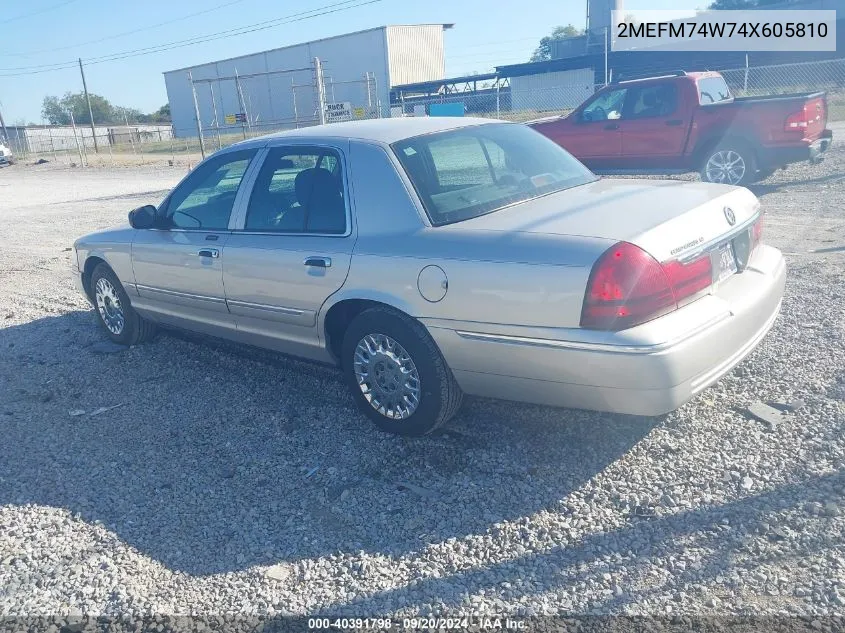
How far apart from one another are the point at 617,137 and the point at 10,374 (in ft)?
31.6

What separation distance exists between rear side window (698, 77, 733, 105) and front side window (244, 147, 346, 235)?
8696 mm

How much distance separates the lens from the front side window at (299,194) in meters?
4.33

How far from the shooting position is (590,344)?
3.30 metres

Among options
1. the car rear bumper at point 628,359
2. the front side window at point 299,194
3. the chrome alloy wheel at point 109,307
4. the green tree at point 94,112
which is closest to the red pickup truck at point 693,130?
the car rear bumper at point 628,359

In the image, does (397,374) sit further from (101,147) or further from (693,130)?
(101,147)

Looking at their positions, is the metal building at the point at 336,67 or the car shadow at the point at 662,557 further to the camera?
the metal building at the point at 336,67

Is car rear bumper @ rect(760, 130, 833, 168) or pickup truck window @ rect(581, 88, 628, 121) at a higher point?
pickup truck window @ rect(581, 88, 628, 121)

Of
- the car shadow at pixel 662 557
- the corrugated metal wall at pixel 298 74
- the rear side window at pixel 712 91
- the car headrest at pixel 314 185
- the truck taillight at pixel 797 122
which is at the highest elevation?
the corrugated metal wall at pixel 298 74

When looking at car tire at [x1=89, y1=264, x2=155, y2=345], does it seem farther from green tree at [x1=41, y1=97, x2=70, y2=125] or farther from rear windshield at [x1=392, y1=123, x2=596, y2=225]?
green tree at [x1=41, y1=97, x2=70, y2=125]

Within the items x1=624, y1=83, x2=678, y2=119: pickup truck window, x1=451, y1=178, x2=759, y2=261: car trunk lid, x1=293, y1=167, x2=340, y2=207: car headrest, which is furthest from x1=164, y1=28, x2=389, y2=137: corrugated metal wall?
x1=451, y1=178, x2=759, y2=261: car trunk lid

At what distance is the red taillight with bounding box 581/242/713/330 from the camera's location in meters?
3.25

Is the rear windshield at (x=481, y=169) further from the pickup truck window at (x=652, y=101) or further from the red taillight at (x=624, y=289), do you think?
the pickup truck window at (x=652, y=101)

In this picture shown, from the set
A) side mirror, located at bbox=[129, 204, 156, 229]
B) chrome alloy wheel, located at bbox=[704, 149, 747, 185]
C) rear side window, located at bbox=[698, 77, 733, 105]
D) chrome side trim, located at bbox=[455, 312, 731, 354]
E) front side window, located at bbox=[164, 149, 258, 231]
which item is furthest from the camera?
rear side window, located at bbox=[698, 77, 733, 105]

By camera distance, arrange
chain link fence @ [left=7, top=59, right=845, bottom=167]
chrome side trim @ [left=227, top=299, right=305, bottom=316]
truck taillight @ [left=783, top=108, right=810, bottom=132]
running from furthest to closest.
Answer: chain link fence @ [left=7, top=59, right=845, bottom=167]
truck taillight @ [left=783, top=108, right=810, bottom=132]
chrome side trim @ [left=227, top=299, right=305, bottom=316]
